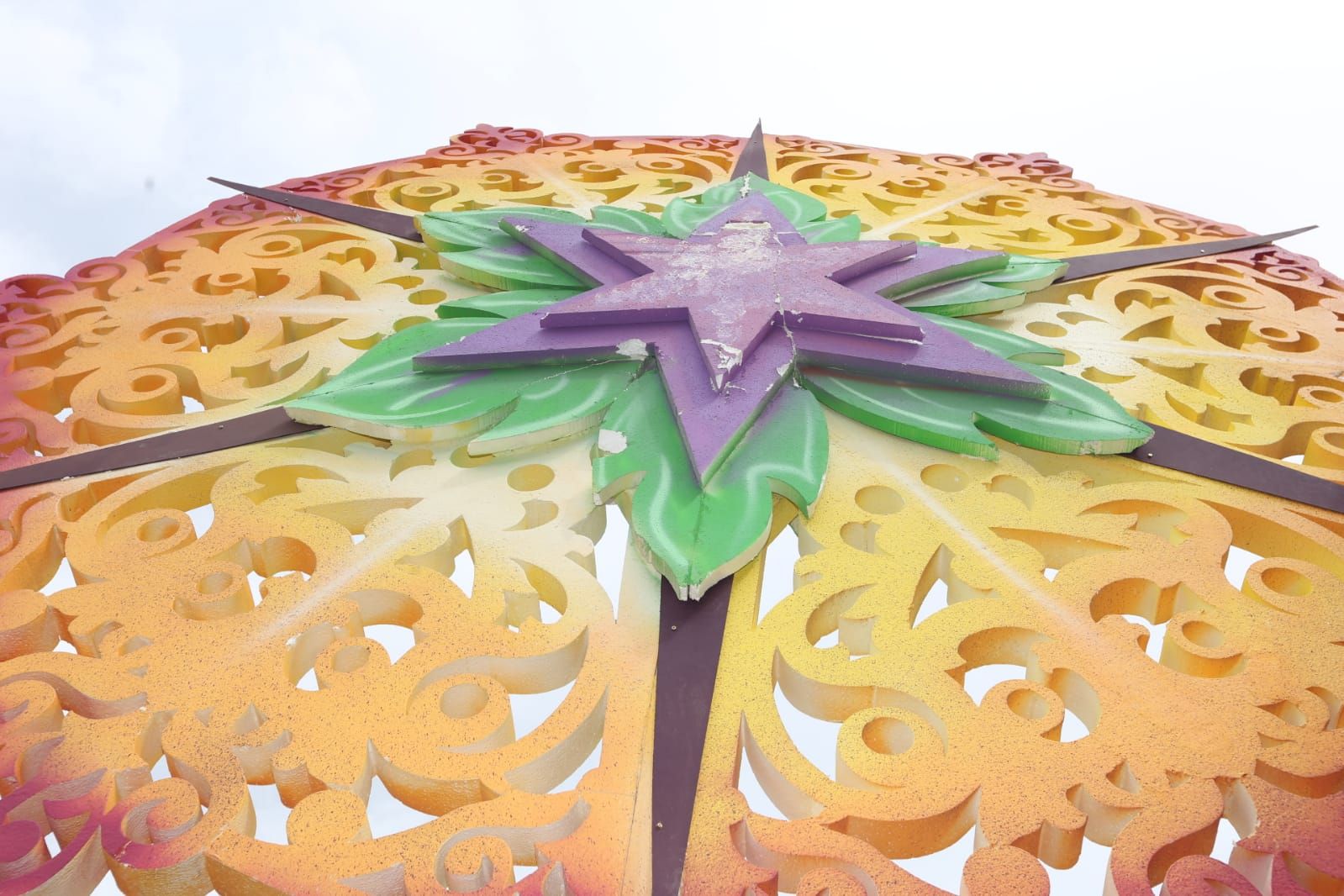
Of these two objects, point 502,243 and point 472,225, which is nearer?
point 502,243

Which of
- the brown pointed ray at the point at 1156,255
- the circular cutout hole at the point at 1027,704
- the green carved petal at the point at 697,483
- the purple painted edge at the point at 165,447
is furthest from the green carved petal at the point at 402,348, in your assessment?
the brown pointed ray at the point at 1156,255

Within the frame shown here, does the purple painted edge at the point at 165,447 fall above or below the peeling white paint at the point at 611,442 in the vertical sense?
below

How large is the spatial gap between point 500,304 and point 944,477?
1100 mm

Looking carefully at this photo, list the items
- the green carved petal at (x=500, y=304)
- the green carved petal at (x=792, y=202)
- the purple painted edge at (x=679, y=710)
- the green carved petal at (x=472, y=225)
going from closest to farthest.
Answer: the purple painted edge at (x=679, y=710) → the green carved petal at (x=500, y=304) → the green carved petal at (x=472, y=225) → the green carved petal at (x=792, y=202)

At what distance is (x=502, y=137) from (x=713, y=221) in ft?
5.04

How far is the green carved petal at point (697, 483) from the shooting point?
173 cm

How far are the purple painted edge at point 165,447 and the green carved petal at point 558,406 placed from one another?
1.43 feet

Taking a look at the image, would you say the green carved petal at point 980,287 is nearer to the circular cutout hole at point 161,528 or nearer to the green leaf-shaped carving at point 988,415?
the green leaf-shaped carving at point 988,415

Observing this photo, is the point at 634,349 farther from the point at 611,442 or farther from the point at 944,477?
the point at 944,477

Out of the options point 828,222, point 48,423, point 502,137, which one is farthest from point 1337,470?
point 502,137

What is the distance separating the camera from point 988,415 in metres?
2.09

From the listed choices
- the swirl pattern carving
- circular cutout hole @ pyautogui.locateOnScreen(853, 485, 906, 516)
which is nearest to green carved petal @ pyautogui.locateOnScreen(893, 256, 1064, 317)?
the swirl pattern carving

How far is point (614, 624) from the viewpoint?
169 cm

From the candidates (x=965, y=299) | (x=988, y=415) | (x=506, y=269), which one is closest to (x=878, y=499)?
(x=988, y=415)
